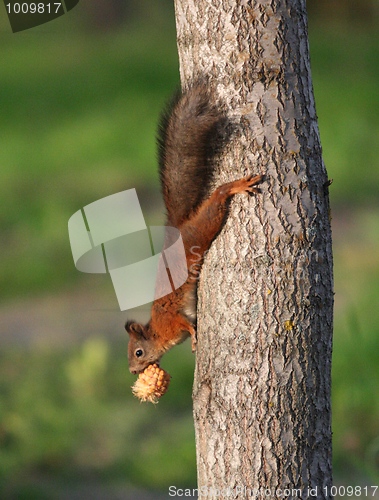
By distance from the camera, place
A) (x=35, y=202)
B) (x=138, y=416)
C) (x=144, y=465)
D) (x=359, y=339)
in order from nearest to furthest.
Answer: (x=359, y=339) < (x=144, y=465) < (x=138, y=416) < (x=35, y=202)

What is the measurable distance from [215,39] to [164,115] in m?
0.28

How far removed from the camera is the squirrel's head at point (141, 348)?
6.46ft

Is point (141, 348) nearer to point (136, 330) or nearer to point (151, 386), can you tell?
point (136, 330)

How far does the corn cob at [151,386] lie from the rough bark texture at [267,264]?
249mm

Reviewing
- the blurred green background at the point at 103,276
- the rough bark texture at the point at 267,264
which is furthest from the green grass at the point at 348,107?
the rough bark texture at the point at 267,264

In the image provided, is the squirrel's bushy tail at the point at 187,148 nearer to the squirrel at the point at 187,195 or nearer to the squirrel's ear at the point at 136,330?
the squirrel at the point at 187,195

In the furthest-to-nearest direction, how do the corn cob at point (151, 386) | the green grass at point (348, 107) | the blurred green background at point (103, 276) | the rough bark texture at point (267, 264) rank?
1. the green grass at point (348, 107)
2. the blurred green background at point (103, 276)
3. the corn cob at point (151, 386)
4. the rough bark texture at point (267, 264)

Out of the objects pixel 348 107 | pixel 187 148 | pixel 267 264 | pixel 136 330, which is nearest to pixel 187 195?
pixel 187 148

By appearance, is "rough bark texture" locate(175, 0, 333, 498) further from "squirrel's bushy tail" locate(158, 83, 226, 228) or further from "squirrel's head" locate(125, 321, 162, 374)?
"squirrel's head" locate(125, 321, 162, 374)

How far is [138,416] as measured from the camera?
9.89ft

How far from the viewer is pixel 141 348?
77.7 inches

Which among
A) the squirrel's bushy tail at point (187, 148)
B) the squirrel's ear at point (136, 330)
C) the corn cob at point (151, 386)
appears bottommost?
the corn cob at point (151, 386)

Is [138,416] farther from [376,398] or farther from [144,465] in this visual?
[376,398]

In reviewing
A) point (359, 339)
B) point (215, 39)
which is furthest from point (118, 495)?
point (215, 39)
